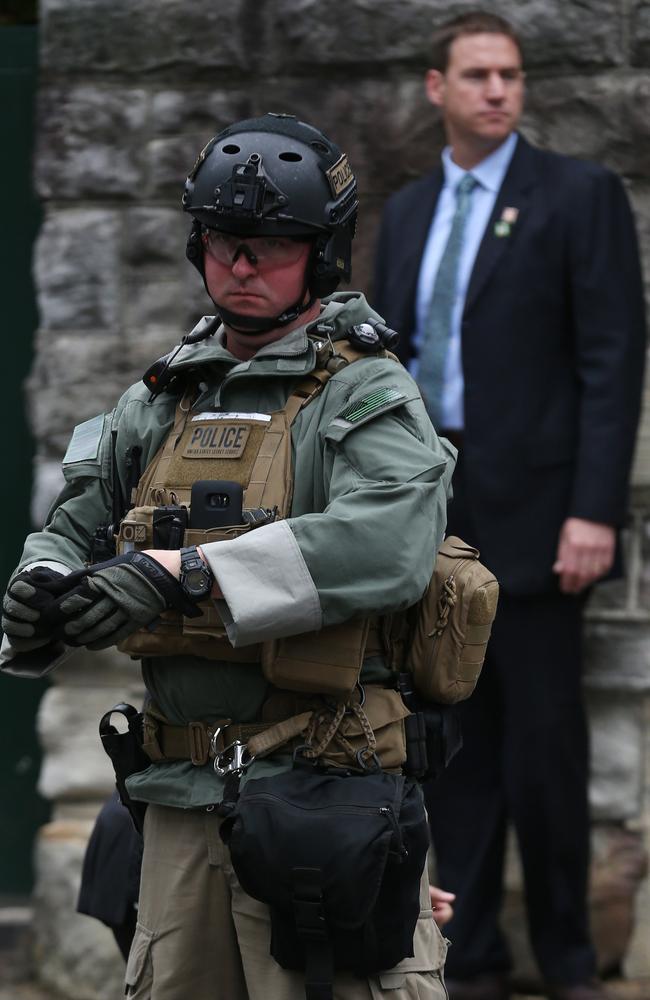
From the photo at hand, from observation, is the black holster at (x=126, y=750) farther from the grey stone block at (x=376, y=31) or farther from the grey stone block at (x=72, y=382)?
the grey stone block at (x=376, y=31)

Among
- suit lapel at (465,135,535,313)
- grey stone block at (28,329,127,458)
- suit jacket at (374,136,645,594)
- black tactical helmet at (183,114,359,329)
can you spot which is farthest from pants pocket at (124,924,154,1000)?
grey stone block at (28,329,127,458)

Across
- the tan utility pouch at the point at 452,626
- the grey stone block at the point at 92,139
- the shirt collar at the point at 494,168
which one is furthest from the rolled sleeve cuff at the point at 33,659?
the grey stone block at the point at 92,139

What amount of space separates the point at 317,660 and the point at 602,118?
244cm

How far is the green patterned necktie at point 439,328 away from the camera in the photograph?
457 centimetres

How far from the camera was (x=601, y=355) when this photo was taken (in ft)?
14.8

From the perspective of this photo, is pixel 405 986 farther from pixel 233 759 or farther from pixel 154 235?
pixel 154 235

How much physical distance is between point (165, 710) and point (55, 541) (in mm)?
344

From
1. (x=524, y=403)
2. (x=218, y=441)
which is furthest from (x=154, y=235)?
(x=218, y=441)

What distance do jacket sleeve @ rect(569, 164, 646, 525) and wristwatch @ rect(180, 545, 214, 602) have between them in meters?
1.93

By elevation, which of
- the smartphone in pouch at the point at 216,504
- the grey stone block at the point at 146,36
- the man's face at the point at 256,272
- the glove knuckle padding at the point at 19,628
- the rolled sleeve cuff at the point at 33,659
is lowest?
the rolled sleeve cuff at the point at 33,659

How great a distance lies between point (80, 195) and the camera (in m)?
4.96

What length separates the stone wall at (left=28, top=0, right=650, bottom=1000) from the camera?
4.80 m

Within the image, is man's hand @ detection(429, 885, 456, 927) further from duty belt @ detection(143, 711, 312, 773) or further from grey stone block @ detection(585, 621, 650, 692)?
grey stone block @ detection(585, 621, 650, 692)

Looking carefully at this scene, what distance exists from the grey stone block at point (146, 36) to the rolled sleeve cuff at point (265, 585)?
246 centimetres
